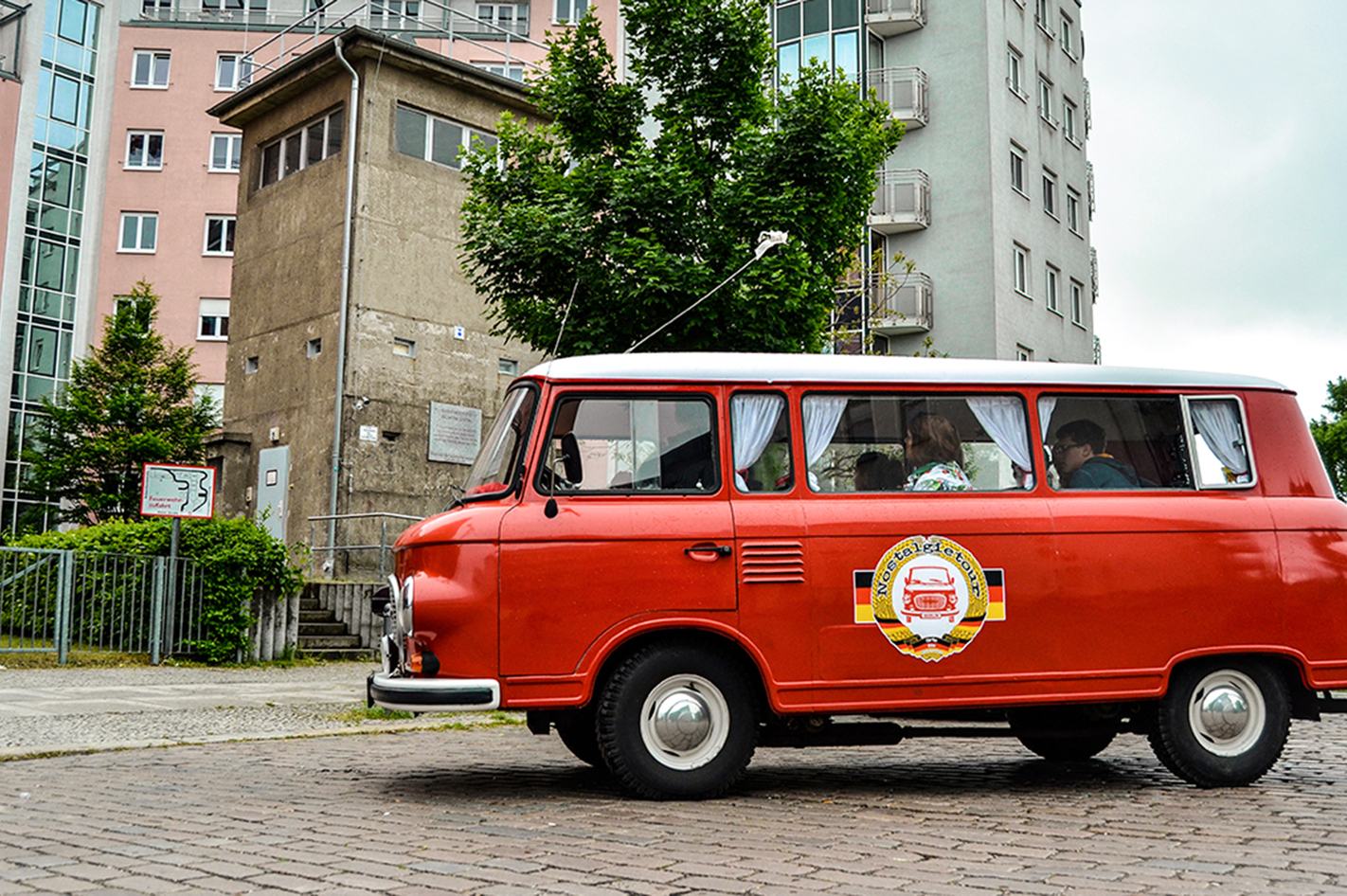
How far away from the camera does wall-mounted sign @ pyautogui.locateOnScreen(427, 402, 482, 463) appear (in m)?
27.2

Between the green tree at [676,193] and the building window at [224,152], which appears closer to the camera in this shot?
the green tree at [676,193]

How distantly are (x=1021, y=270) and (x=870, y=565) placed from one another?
30187 millimetres

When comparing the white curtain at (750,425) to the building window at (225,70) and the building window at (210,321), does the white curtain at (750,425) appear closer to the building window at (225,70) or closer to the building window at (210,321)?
the building window at (210,321)

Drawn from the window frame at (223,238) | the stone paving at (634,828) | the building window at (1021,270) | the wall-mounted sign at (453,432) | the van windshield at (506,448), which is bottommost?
the stone paving at (634,828)

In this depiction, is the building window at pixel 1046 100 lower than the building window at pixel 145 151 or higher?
lower

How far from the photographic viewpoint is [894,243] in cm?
3581

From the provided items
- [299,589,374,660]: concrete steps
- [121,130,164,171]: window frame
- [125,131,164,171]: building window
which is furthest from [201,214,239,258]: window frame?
[299,589,374,660]: concrete steps

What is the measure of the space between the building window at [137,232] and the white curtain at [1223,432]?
160ft

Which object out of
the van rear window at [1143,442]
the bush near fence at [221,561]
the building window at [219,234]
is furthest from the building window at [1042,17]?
the van rear window at [1143,442]

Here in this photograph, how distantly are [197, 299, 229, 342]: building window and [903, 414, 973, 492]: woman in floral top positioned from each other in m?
46.0

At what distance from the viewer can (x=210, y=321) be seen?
50.2m

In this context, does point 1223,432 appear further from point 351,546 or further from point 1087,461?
point 351,546

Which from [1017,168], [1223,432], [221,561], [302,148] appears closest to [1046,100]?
[1017,168]

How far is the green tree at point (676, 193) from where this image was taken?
1560 cm
